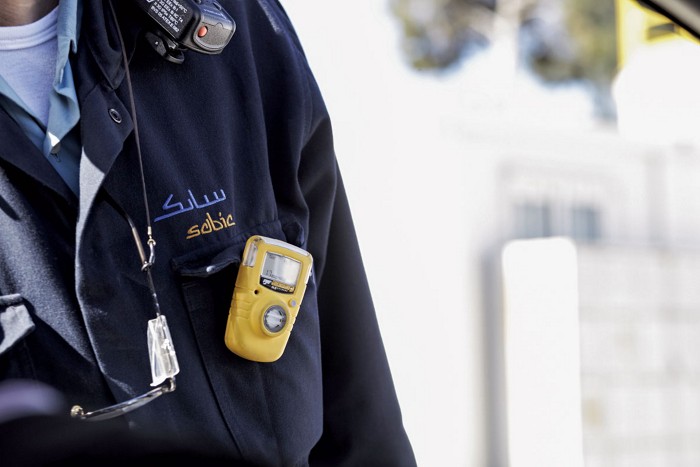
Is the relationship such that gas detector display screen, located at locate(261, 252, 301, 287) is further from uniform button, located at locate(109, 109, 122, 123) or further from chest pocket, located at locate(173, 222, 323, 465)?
uniform button, located at locate(109, 109, 122, 123)

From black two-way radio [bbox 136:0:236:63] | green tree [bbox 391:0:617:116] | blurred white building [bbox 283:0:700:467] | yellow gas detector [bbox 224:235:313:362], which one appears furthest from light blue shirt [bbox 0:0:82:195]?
green tree [bbox 391:0:617:116]

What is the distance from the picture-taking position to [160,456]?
2.44 feet

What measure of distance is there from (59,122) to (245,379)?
1.33ft

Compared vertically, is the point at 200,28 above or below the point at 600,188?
above

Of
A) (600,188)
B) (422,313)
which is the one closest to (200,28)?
(422,313)

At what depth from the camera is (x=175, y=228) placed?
1303 millimetres

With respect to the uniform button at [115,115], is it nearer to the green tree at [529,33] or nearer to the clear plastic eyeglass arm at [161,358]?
the clear plastic eyeglass arm at [161,358]

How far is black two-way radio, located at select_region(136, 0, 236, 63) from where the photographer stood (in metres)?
1.38

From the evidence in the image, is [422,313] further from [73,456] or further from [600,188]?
[600,188]

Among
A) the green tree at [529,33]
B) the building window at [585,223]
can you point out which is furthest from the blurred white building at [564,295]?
the green tree at [529,33]

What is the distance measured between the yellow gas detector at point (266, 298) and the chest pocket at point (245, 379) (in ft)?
0.05

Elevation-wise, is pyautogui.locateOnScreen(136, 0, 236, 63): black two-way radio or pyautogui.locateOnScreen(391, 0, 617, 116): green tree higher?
pyautogui.locateOnScreen(136, 0, 236, 63): black two-way radio

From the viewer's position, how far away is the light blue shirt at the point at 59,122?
122 cm

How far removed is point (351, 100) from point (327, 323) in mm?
2503
